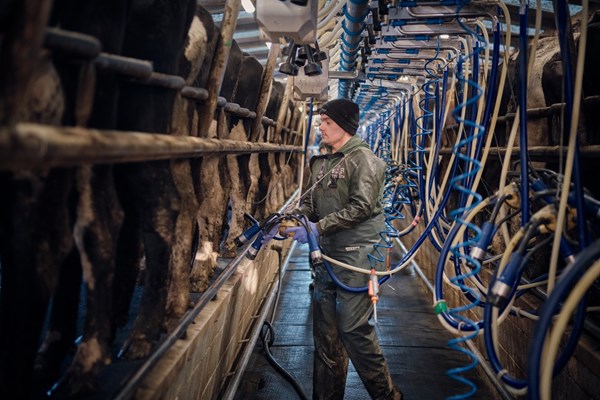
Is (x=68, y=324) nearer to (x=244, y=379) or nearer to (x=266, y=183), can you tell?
(x=244, y=379)

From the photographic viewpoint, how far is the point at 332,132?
3512 millimetres

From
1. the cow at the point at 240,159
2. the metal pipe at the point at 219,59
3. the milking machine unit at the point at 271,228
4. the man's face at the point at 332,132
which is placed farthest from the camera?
the cow at the point at 240,159

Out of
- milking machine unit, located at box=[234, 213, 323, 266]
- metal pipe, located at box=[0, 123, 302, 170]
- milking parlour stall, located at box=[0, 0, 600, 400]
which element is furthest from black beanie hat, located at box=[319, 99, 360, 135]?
metal pipe, located at box=[0, 123, 302, 170]

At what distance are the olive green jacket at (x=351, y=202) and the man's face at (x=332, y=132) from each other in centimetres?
7

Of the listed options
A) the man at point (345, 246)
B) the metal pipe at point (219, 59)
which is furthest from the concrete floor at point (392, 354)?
the metal pipe at point (219, 59)

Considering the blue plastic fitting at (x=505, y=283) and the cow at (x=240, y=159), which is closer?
the blue plastic fitting at (x=505, y=283)

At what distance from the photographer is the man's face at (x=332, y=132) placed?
3.51m

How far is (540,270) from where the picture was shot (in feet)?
13.1

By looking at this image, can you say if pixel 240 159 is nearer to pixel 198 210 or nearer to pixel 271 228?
pixel 271 228

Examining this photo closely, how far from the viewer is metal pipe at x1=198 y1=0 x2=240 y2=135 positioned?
3105mm

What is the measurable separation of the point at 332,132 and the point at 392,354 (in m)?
2.11

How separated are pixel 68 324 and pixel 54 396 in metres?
0.34

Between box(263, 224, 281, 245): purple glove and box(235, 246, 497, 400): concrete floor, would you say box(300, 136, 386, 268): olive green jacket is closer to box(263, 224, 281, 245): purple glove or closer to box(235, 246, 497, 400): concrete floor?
box(263, 224, 281, 245): purple glove

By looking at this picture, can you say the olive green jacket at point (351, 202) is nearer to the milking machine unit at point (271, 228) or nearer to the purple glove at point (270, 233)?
the milking machine unit at point (271, 228)
